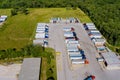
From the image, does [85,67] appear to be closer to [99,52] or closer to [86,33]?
[99,52]

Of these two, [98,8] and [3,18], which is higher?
[98,8]

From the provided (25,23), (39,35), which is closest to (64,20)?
(25,23)

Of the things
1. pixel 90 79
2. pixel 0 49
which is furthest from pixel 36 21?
pixel 90 79

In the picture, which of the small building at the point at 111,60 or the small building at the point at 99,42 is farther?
the small building at the point at 99,42

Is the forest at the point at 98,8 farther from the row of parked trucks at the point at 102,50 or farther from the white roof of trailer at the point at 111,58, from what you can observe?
the white roof of trailer at the point at 111,58

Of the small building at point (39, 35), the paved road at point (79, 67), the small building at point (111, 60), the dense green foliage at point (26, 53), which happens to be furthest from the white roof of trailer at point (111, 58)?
the small building at point (39, 35)

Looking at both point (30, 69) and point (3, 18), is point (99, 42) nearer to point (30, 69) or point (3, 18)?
point (30, 69)
